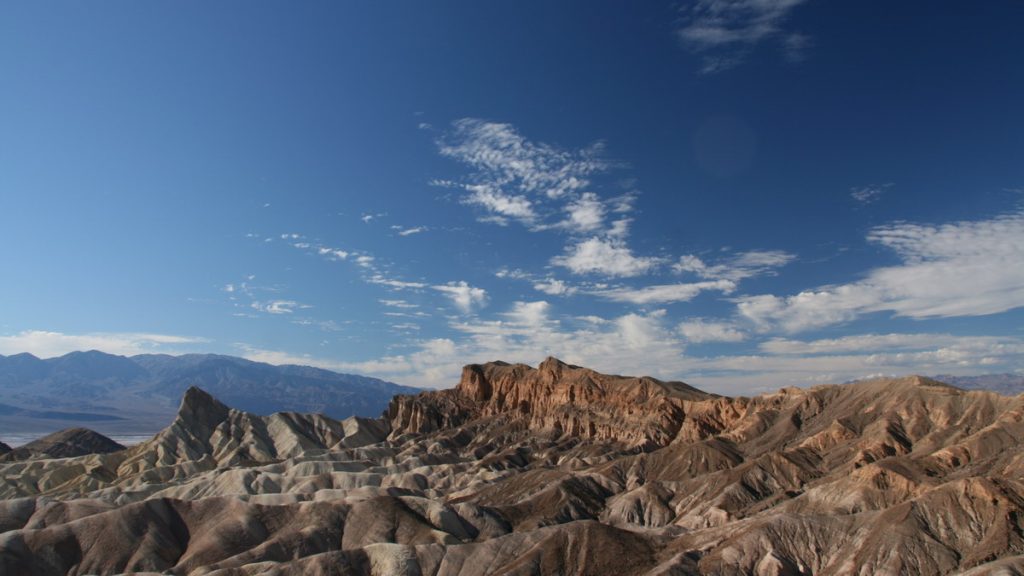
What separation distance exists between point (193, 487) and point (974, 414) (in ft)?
575

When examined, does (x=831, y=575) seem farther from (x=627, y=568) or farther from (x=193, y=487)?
(x=193, y=487)

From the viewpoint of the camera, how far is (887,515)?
99.4 metres

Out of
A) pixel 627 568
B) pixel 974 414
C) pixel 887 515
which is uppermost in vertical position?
pixel 974 414

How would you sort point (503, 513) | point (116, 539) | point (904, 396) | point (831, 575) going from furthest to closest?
1. point (904, 396)
2. point (503, 513)
3. point (116, 539)
4. point (831, 575)

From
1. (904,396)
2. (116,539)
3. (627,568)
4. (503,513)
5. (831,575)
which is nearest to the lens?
(831,575)

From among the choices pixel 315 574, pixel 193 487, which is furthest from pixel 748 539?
pixel 193 487

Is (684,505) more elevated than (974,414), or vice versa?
(974,414)

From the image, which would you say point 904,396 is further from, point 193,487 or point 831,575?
point 193,487

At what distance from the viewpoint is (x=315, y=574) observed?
9462 centimetres

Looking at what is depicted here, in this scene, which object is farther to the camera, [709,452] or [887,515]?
[709,452]

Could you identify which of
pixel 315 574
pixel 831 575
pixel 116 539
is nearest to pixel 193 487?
pixel 116 539

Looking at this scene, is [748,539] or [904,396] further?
[904,396]

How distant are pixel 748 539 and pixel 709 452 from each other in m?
72.5

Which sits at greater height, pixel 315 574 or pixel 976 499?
pixel 976 499
